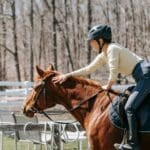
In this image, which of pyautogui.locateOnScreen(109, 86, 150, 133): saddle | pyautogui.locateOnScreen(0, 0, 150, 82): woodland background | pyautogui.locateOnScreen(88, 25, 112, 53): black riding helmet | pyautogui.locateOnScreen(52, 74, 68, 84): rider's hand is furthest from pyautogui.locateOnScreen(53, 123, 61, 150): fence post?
pyautogui.locateOnScreen(0, 0, 150, 82): woodland background

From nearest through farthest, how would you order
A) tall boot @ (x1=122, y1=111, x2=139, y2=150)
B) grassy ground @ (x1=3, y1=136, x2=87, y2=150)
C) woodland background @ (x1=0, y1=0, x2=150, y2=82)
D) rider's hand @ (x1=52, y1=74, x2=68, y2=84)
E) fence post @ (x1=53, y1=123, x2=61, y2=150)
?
tall boot @ (x1=122, y1=111, x2=139, y2=150) < rider's hand @ (x1=52, y1=74, x2=68, y2=84) < fence post @ (x1=53, y1=123, x2=61, y2=150) < grassy ground @ (x1=3, y1=136, x2=87, y2=150) < woodland background @ (x1=0, y1=0, x2=150, y2=82)

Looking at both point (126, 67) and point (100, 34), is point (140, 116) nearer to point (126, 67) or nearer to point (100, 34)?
point (126, 67)

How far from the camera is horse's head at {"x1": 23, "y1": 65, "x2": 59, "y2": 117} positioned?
7.75 m

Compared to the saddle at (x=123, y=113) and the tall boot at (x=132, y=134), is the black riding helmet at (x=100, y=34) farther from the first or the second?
the tall boot at (x=132, y=134)

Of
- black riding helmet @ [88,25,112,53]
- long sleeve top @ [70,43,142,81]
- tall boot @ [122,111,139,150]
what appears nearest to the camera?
tall boot @ [122,111,139,150]

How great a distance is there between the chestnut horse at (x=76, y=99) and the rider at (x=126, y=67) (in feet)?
0.89

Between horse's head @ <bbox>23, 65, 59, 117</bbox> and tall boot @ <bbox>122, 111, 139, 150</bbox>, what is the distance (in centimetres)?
128

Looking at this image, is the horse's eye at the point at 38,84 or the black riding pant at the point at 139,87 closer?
the black riding pant at the point at 139,87

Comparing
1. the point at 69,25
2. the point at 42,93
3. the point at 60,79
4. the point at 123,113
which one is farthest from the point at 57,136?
the point at 69,25

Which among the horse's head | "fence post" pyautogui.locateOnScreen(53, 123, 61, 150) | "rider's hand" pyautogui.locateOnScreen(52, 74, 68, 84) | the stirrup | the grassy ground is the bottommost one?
the grassy ground

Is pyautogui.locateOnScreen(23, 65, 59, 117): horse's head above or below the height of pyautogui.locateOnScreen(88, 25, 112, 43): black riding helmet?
below

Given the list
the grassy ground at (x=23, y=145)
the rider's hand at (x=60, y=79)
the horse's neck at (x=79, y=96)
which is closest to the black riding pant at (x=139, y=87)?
the horse's neck at (x=79, y=96)

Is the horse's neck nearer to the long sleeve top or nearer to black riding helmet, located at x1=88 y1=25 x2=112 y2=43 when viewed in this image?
the long sleeve top

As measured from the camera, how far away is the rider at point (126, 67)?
22.9ft
